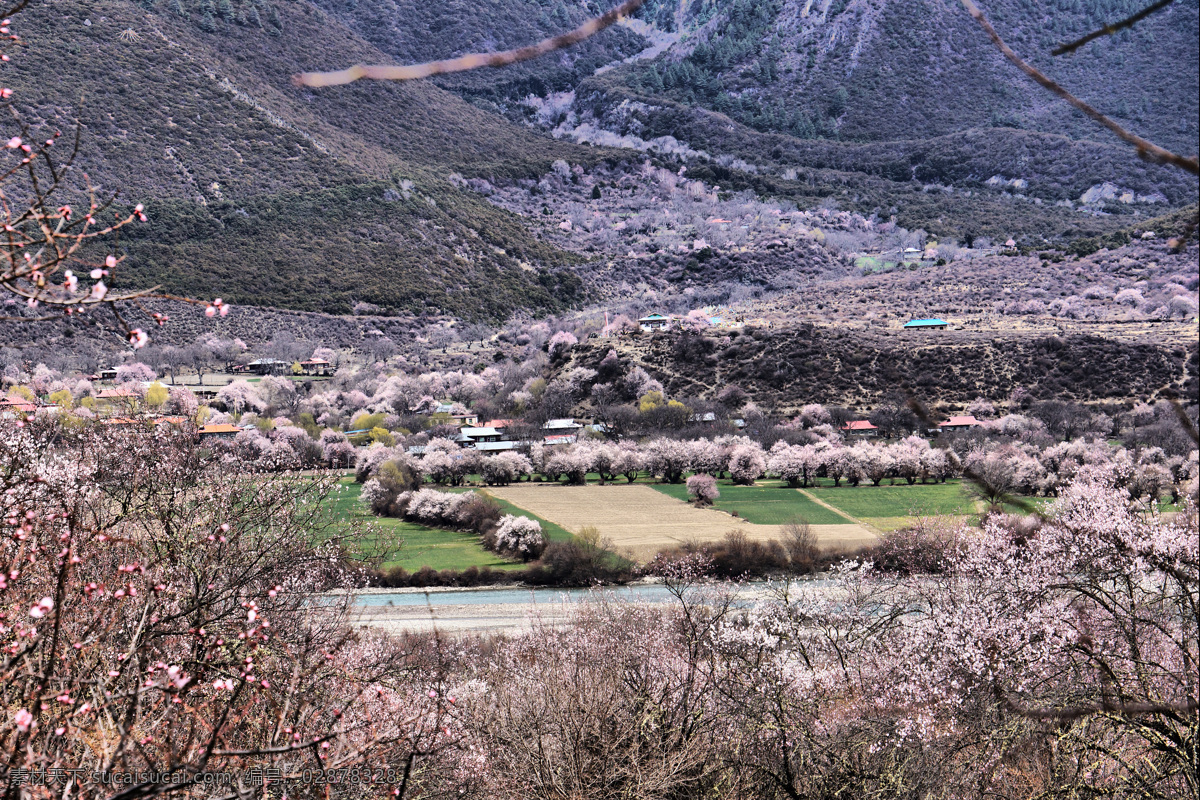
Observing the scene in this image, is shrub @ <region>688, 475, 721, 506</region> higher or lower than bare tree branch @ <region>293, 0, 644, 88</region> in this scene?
lower

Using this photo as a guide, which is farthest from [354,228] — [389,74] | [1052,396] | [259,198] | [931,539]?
[389,74]

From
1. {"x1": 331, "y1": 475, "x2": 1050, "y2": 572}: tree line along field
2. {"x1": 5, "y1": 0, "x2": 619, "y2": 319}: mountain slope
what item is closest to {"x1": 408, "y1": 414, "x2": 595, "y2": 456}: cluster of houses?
{"x1": 331, "y1": 475, "x2": 1050, "y2": 572}: tree line along field

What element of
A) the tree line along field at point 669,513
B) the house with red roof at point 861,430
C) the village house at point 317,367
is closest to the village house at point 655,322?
the house with red roof at point 861,430

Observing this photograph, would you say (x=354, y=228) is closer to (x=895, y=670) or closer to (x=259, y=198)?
(x=259, y=198)

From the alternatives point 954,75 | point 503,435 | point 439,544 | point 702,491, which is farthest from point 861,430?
point 954,75

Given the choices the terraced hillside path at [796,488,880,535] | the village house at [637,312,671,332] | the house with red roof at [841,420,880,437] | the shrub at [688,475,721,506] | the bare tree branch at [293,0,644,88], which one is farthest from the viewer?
the village house at [637,312,671,332]

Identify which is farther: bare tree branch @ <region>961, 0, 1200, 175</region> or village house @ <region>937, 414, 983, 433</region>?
village house @ <region>937, 414, 983, 433</region>

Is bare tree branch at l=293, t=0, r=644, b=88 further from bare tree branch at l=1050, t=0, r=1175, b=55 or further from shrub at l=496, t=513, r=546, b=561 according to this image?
shrub at l=496, t=513, r=546, b=561
